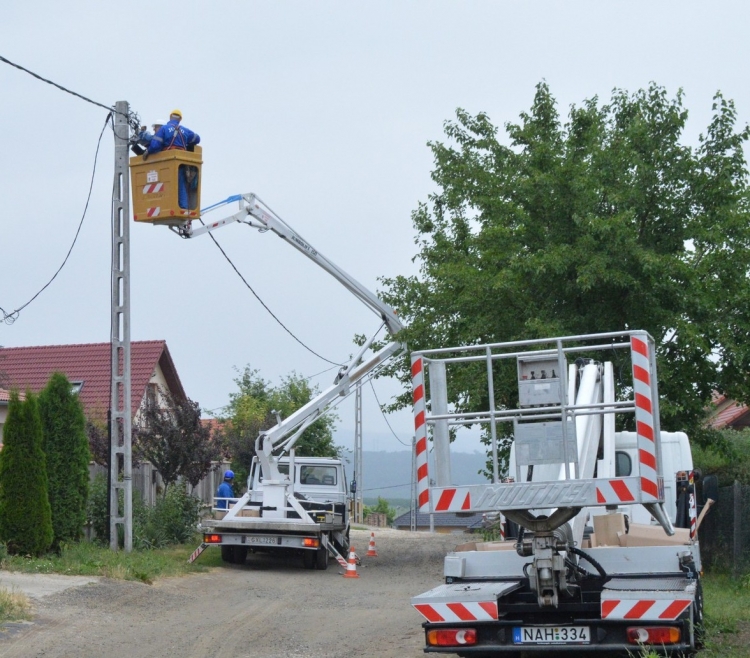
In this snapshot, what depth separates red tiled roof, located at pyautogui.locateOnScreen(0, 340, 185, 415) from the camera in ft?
116

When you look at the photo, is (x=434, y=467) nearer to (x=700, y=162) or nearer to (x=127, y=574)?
(x=127, y=574)

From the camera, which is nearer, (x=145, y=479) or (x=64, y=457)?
(x=64, y=457)

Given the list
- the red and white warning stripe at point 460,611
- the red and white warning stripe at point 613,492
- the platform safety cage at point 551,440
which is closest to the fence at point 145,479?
the red and white warning stripe at point 460,611

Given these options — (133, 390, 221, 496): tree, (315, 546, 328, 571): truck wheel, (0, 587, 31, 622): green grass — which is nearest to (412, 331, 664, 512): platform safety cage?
(0, 587, 31, 622): green grass

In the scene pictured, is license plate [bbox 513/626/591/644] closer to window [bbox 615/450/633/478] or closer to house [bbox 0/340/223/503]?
window [bbox 615/450/633/478]

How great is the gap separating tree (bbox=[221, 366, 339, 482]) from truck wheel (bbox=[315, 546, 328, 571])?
11.7 m

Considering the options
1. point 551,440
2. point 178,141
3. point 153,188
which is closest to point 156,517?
point 153,188

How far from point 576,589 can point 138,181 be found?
37.6 feet

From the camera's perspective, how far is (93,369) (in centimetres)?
3747

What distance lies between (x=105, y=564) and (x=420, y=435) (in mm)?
9139

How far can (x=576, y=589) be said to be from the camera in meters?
8.39

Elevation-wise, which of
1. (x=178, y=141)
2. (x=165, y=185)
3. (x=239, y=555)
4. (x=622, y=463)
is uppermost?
(x=178, y=141)

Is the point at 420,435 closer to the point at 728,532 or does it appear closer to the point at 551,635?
the point at 551,635

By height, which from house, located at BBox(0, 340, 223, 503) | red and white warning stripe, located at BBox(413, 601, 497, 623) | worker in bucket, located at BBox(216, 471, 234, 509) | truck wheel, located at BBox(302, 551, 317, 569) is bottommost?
truck wheel, located at BBox(302, 551, 317, 569)
